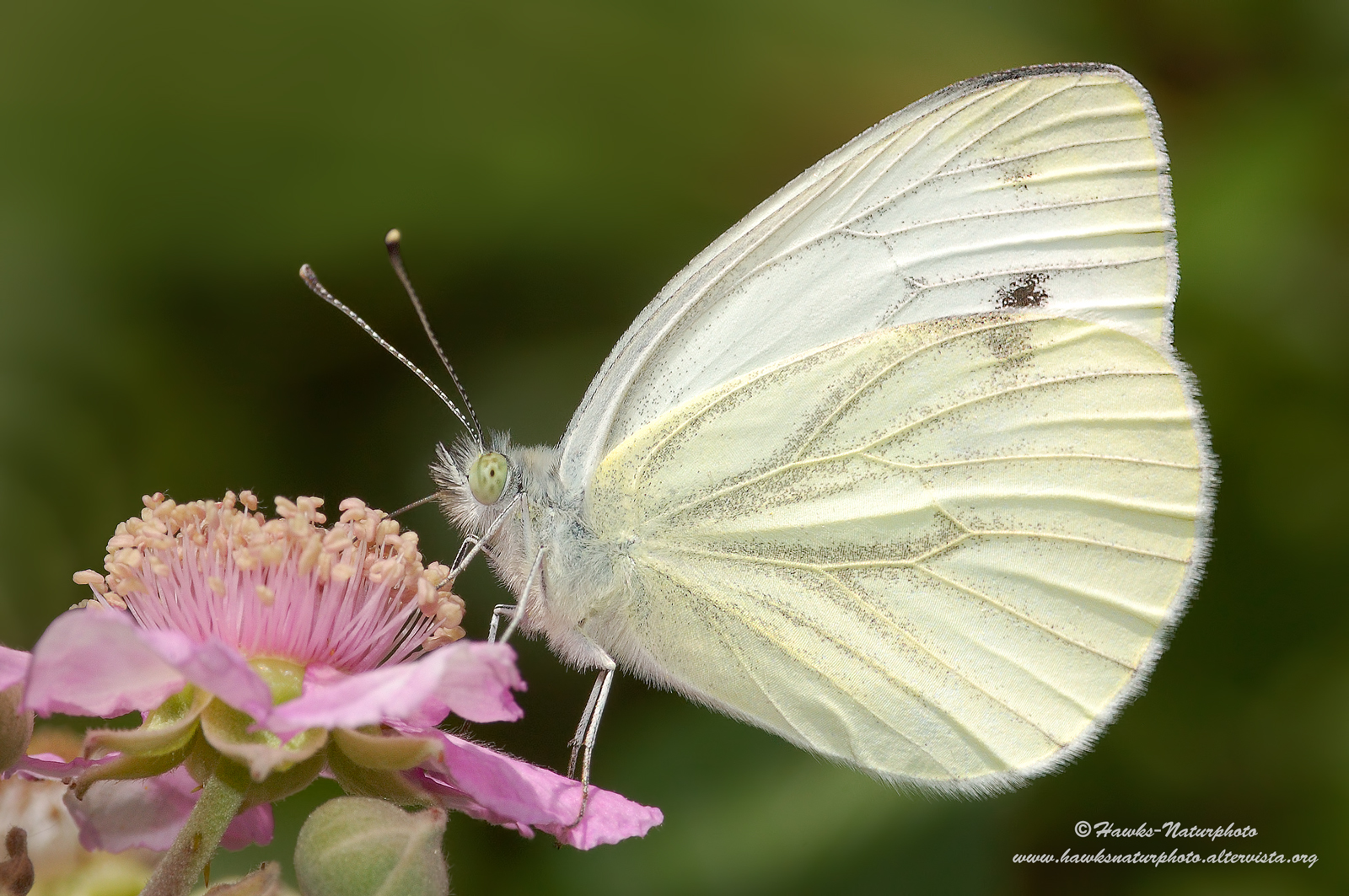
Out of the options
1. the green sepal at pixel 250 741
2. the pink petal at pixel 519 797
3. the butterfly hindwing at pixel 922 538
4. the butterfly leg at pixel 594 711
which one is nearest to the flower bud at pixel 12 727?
the green sepal at pixel 250 741

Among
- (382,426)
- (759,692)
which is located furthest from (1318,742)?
(382,426)

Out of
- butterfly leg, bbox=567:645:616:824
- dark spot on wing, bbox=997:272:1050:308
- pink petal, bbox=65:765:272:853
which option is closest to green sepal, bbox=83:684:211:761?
pink petal, bbox=65:765:272:853

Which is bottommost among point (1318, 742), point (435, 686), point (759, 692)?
point (1318, 742)

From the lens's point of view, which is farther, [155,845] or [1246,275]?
[1246,275]

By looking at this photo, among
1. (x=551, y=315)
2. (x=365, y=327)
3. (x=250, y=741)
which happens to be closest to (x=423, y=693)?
(x=250, y=741)

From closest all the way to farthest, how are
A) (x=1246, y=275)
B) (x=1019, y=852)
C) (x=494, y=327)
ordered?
1. (x=1019, y=852)
2. (x=1246, y=275)
3. (x=494, y=327)

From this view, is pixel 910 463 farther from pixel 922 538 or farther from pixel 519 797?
pixel 519 797

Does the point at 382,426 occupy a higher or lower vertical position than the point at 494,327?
lower

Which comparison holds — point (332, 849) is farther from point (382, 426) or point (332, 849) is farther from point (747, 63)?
point (747, 63)
